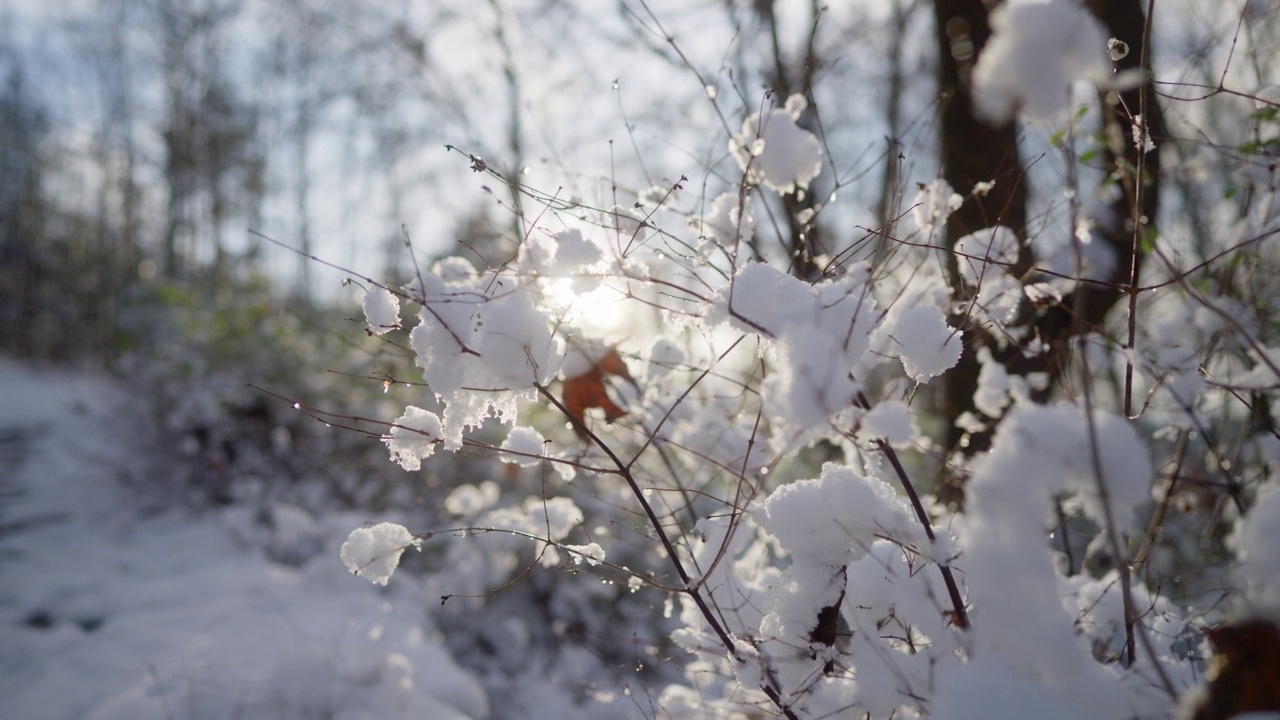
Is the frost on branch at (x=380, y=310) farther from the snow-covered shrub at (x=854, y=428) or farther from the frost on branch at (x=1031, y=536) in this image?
the frost on branch at (x=1031, y=536)

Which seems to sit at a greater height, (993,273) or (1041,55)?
(993,273)

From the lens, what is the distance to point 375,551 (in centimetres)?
133

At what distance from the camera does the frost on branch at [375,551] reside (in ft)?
4.33

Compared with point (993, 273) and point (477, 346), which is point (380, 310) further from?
point (993, 273)

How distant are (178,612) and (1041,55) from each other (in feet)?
14.4

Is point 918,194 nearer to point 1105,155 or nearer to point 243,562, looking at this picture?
point 1105,155

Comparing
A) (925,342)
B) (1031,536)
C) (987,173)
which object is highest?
(987,173)

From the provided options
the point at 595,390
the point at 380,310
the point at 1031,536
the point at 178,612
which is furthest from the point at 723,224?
the point at 178,612

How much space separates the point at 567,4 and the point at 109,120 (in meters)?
14.5

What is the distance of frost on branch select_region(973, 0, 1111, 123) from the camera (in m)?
0.80

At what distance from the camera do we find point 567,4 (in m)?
4.55

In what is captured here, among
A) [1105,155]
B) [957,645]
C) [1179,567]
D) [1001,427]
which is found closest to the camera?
[1001,427]

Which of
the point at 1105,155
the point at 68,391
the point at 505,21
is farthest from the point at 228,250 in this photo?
the point at 1105,155

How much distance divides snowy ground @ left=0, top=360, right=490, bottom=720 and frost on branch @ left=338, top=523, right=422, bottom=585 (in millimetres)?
1399
